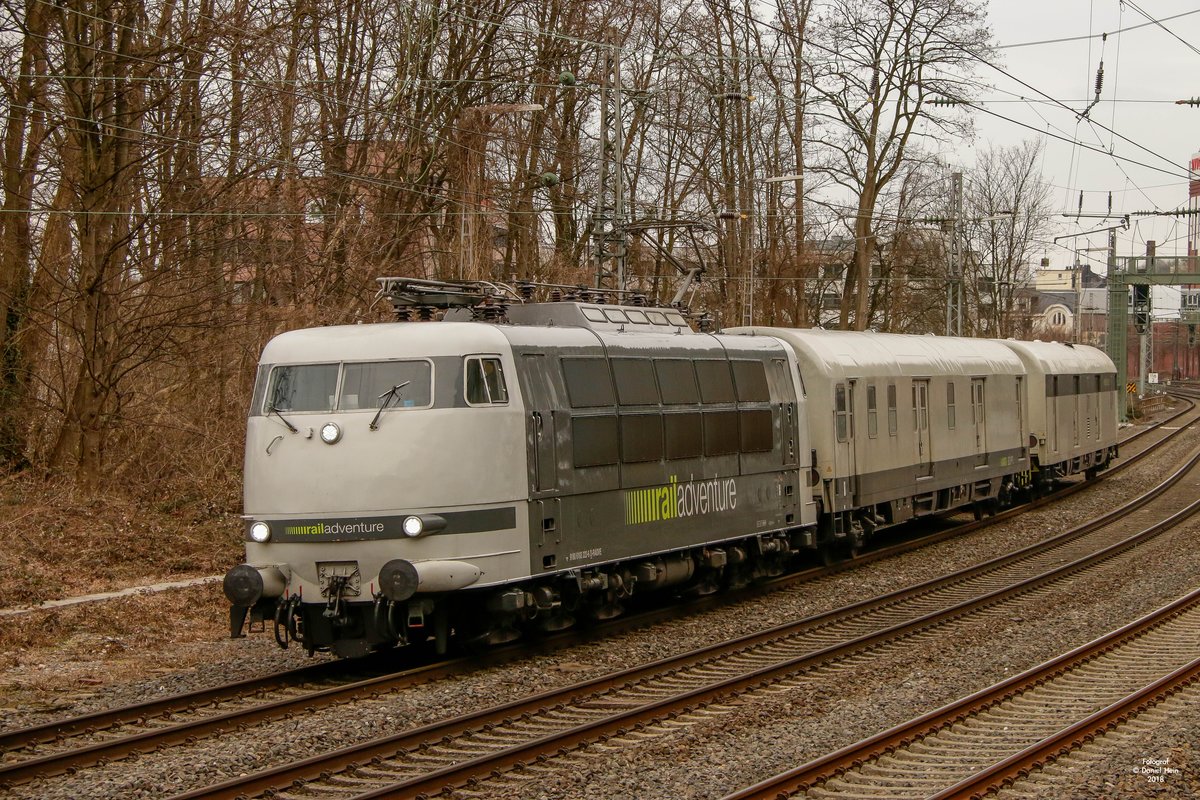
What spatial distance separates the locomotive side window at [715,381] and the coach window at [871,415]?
4436mm

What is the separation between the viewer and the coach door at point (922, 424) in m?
21.6

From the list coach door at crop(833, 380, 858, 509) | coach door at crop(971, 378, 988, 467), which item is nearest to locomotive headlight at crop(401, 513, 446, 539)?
coach door at crop(833, 380, 858, 509)

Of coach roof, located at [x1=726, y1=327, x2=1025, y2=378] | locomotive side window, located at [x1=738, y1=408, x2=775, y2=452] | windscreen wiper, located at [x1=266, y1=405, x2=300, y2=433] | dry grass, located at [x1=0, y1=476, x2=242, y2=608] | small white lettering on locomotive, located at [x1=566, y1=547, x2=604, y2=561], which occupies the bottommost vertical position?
dry grass, located at [x1=0, y1=476, x2=242, y2=608]

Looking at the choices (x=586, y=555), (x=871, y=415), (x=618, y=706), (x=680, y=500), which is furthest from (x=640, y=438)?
(x=871, y=415)

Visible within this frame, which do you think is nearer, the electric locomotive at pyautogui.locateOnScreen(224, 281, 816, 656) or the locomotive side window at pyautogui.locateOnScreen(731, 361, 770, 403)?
the electric locomotive at pyautogui.locateOnScreen(224, 281, 816, 656)

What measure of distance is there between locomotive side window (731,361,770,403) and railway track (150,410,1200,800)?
8.74ft

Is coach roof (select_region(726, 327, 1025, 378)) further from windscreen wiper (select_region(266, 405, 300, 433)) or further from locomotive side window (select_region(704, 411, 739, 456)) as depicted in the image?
windscreen wiper (select_region(266, 405, 300, 433))

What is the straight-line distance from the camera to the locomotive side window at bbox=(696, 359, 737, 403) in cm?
1539

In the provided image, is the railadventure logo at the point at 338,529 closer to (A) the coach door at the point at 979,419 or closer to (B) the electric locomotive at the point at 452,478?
(B) the electric locomotive at the point at 452,478

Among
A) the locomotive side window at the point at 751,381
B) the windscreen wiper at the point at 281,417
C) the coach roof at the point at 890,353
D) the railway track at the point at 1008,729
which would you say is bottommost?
the railway track at the point at 1008,729

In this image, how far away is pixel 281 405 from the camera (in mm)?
12188

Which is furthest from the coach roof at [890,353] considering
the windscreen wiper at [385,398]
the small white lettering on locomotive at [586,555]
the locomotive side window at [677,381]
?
the windscreen wiper at [385,398]

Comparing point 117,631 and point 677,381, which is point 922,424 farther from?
point 117,631

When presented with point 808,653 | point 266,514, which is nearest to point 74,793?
point 266,514
